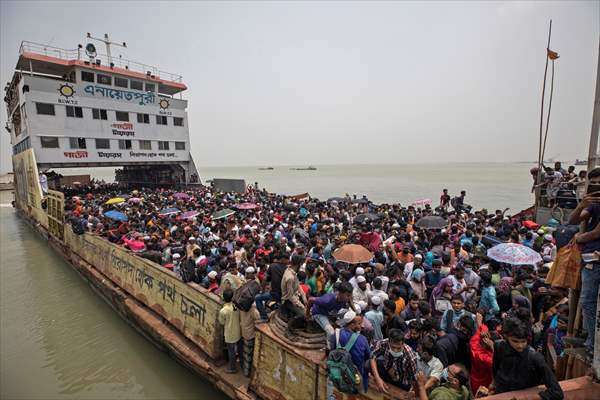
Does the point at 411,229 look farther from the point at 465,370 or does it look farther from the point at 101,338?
the point at 101,338

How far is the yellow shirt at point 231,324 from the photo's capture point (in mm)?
4238

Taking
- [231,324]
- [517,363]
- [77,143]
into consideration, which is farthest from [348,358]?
[77,143]

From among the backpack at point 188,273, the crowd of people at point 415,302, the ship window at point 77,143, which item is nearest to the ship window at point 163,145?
the ship window at point 77,143

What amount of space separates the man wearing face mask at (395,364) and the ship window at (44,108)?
24.5 metres

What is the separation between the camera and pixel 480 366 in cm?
286

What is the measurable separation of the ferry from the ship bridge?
0.07 m

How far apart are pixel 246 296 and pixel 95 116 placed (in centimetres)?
2318

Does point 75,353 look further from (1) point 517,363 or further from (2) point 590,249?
(2) point 590,249

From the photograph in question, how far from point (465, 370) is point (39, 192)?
20653 mm

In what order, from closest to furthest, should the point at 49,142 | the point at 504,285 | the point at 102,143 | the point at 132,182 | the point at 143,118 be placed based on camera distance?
the point at 504,285 < the point at 49,142 < the point at 102,143 < the point at 143,118 < the point at 132,182

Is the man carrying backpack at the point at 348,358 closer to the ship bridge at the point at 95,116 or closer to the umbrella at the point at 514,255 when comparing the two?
the umbrella at the point at 514,255

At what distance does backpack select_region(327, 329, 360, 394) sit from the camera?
2914 mm

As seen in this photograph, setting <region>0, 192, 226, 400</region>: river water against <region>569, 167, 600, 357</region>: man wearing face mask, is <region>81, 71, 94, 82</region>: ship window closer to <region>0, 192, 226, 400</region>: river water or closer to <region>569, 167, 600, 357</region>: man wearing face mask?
<region>0, 192, 226, 400</region>: river water

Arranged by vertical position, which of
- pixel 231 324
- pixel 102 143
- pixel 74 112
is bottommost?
pixel 231 324
